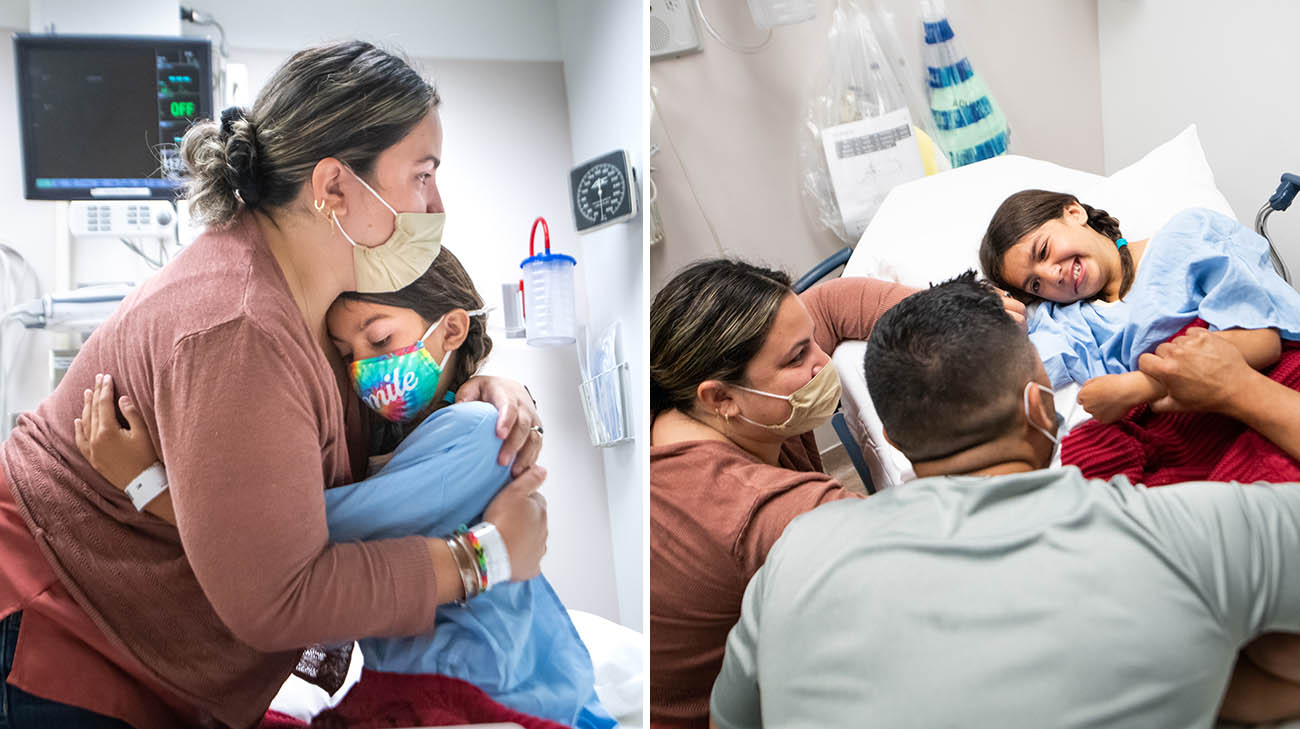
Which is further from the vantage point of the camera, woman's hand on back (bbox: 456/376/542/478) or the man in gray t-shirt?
woman's hand on back (bbox: 456/376/542/478)

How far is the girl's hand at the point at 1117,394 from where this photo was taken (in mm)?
1519

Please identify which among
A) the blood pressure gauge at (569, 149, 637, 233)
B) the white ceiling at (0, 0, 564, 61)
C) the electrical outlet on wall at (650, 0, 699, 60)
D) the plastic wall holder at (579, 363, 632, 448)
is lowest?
the plastic wall holder at (579, 363, 632, 448)

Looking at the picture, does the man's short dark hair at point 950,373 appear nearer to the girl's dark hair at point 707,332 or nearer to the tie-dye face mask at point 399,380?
the girl's dark hair at point 707,332

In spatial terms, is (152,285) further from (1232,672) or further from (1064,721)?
(1232,672)

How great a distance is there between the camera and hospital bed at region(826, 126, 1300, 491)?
1945mm

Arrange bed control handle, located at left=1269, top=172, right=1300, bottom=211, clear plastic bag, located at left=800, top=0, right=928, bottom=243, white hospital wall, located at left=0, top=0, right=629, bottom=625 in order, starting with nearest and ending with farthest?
white hospital wall, located at left=0, top=0, right=629, bottom=625, bed control handle, located at left=1269, top=172, right=1300, bottom=211, clear plastic bag, located at left=800, top=0, right=928, bottom=243

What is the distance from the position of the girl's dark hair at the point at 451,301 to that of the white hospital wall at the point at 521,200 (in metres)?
0.02

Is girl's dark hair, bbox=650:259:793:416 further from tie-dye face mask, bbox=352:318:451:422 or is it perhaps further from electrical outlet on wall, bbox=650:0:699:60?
electrical outlet on wall, bbox=650:0:699:60

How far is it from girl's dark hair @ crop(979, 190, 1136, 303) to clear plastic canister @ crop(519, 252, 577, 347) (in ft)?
3.39

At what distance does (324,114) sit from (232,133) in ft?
0.35

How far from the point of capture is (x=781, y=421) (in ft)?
5.38

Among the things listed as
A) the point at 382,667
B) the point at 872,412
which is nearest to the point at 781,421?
the point at 872,412

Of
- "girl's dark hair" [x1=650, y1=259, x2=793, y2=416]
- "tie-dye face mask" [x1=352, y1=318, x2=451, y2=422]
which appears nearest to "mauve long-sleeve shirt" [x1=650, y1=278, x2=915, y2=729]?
"girl's dark hair" [x1=650, y1=259, x2=793, y2=416]

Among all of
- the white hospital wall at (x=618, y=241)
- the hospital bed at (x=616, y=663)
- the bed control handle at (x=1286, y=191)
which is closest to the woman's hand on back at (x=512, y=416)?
the white hospital wall at (x=618, y=241)
